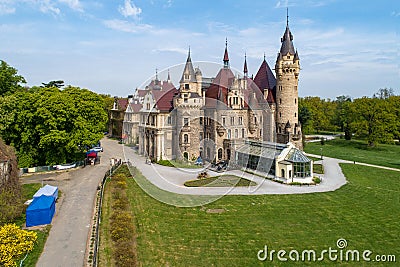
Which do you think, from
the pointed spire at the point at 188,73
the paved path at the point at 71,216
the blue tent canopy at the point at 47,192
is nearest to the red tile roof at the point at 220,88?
the pointed spire at the point at 188,73

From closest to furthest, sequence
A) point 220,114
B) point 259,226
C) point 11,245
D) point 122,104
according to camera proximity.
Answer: point 11,245
point 259,226
point 220,114
point 122,104

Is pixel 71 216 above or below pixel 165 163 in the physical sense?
below

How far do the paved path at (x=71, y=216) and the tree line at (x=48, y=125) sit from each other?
309 centimetres

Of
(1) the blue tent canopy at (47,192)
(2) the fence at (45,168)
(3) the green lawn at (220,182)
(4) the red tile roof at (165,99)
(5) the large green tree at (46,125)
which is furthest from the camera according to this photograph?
(4) the red tile roof at (165,99)

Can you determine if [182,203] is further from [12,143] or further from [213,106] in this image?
[12,143]

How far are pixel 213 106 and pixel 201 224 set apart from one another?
19.3m

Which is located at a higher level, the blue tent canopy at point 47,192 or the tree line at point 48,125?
the tree line at point 48,125

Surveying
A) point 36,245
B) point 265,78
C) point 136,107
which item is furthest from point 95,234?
point 136,107

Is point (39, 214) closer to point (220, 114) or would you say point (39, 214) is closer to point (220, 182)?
point (220, 182)

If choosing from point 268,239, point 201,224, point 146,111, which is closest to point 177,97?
point 146,111

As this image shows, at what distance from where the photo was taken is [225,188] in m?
25.6

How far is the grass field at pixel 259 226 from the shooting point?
45.8 ft

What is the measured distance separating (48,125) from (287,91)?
28225mm

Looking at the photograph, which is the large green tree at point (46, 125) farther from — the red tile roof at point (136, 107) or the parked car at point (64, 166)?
the red tile roof at point (136, 107)
